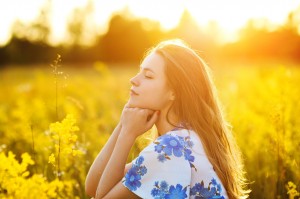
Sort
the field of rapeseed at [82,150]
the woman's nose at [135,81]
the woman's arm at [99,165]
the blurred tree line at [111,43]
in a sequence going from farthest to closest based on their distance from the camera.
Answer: the blurred tree line at [111,43]
the woman's arm at [99,165]
the woman's nose at [135,81]
the field of rapeseed at [82,150]

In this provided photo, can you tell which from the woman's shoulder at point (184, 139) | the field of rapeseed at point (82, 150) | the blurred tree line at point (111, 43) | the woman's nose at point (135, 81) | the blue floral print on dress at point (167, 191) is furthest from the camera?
the blurred tree line at point (111, 43)

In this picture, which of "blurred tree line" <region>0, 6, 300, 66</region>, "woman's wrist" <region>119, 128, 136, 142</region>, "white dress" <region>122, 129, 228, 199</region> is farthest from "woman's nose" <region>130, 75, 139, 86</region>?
"blurred tree line" <region>0, 6, 300, 66</region>

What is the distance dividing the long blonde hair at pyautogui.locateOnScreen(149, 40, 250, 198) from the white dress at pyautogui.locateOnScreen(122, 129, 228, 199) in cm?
17

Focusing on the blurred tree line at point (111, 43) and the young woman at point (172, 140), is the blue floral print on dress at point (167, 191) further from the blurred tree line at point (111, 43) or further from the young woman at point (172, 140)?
the blurred tree line at point (111, 43)

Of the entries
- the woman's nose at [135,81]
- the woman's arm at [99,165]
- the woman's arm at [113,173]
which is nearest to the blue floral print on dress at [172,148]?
the woman's arm at [113,173]

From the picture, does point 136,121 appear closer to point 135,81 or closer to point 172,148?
point 135,81

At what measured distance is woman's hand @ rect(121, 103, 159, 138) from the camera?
8.64 ft

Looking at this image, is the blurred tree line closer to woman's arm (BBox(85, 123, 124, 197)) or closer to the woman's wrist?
woman's arm (BBox(85, 123, 124, 197))

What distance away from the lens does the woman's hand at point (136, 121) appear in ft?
8.64

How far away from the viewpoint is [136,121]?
2.66 meters

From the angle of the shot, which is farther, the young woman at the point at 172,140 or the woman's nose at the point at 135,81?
the woman's nose at the point at 135,81

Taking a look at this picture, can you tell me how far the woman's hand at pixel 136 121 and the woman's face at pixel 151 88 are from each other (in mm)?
39

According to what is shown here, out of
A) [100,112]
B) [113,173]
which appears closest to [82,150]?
[113,173]

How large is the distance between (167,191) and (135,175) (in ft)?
0.57
